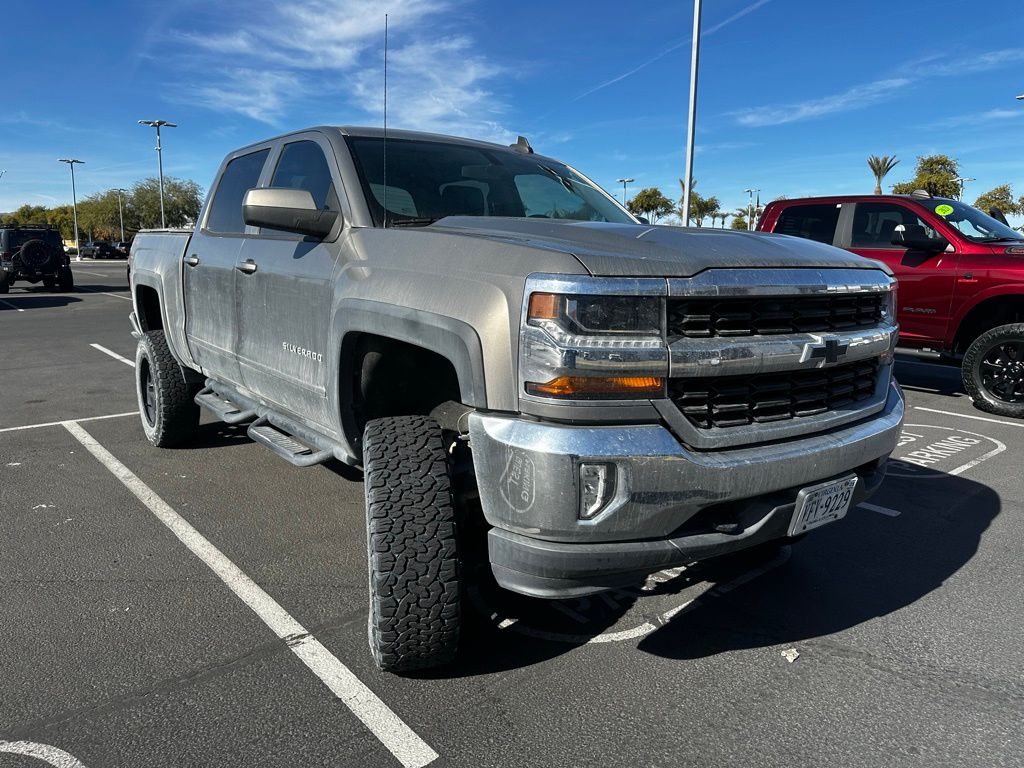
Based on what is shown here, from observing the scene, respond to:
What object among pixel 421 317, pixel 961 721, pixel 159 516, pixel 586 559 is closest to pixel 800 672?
pixel 961 721

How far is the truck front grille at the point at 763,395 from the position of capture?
2.23 meters

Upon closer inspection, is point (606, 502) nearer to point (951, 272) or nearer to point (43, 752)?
point (43, 752)

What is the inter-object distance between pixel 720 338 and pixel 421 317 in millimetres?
938

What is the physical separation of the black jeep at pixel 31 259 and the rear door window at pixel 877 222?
881 inches

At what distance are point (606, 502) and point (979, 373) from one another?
255 inches

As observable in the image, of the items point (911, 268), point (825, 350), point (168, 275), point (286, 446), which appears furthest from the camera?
point (911, 268)

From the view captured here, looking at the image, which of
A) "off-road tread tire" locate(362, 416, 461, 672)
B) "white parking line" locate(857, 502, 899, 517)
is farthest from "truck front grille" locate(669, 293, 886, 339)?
"white parking line" locate(857, 502, 899, 517)

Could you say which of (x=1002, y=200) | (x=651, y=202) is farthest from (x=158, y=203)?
(x=1002, y=200)

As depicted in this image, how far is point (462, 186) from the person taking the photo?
11.5 feet

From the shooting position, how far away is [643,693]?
8.25 ft

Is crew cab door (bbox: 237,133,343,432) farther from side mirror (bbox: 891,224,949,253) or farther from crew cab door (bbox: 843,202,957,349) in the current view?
crew cab door (bbox: 843,202,957,349)

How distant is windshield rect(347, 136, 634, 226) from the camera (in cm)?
324

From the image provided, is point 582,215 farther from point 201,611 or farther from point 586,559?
point 201,611

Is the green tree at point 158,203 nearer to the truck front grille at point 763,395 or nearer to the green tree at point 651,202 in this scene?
the green tree at point 651,202
